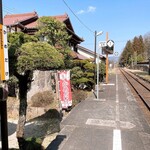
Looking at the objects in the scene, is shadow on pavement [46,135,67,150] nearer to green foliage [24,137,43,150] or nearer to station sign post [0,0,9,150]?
green foliage [24,137,43,150]

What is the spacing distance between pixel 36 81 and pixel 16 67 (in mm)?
10121

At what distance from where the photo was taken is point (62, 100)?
11000 millimetres

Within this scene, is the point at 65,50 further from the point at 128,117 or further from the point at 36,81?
the point at 128,117

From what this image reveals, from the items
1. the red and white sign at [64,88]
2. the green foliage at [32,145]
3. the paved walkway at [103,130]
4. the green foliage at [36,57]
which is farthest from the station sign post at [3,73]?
the red and white sign at [64,88]

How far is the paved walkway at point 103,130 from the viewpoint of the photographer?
6320mm

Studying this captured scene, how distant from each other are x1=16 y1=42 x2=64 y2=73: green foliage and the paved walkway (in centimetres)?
217

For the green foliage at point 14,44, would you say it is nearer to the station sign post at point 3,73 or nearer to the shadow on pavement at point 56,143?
the station sign post at point 3,73

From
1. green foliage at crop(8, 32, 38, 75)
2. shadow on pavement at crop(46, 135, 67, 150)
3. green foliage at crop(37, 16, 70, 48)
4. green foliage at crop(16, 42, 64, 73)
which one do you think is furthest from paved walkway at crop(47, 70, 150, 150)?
green foliage at crop(37, 16, 70, 48)

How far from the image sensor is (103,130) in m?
7.70

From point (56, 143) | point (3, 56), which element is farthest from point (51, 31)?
point (3, 56)

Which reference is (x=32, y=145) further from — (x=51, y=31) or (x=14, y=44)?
(x=51, y=31)

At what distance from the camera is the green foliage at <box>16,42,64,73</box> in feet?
16.7

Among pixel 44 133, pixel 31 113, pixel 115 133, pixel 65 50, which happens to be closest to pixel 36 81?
pixel 65 50

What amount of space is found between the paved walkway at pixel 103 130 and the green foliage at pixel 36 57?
217 centimetres
